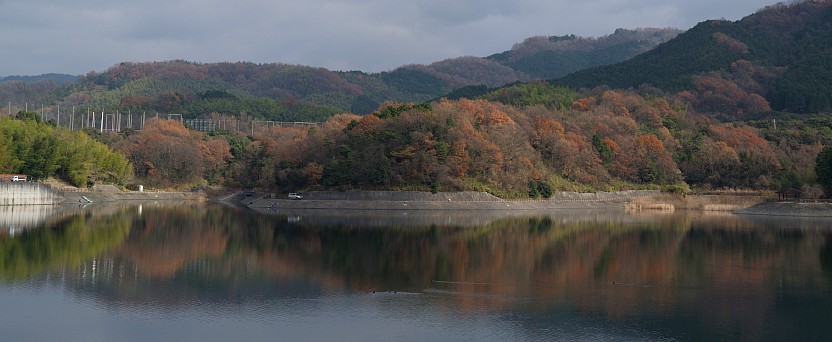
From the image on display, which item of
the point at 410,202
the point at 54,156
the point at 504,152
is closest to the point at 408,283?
the point at 410,202

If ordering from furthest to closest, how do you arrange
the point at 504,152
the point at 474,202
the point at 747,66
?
the point at 747,66, the point at 504,152, the point at 474,202

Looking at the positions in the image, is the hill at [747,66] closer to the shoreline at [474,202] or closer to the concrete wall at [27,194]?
the shoreline at [474,202]

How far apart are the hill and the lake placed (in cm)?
9429

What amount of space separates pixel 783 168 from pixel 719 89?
61.7 m

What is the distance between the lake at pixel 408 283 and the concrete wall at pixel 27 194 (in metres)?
20.8

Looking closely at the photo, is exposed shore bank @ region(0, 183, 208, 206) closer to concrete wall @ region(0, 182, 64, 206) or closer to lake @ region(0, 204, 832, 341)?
concrete wall @ region(0, 182, 64, 206)

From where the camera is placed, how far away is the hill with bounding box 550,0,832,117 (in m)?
143

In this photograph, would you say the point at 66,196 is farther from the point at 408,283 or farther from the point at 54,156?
the point at 408,283

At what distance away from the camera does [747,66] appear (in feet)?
522

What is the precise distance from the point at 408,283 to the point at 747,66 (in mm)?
145381

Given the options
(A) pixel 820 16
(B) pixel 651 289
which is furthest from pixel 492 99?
(B) pixel 651 289

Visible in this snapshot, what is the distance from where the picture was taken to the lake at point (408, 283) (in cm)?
2341

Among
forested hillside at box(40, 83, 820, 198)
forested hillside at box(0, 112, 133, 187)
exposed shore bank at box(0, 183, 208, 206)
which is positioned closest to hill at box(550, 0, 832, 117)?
forested hillside at box(40, 83, 820, 198)

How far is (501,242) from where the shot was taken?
47.4 meters
